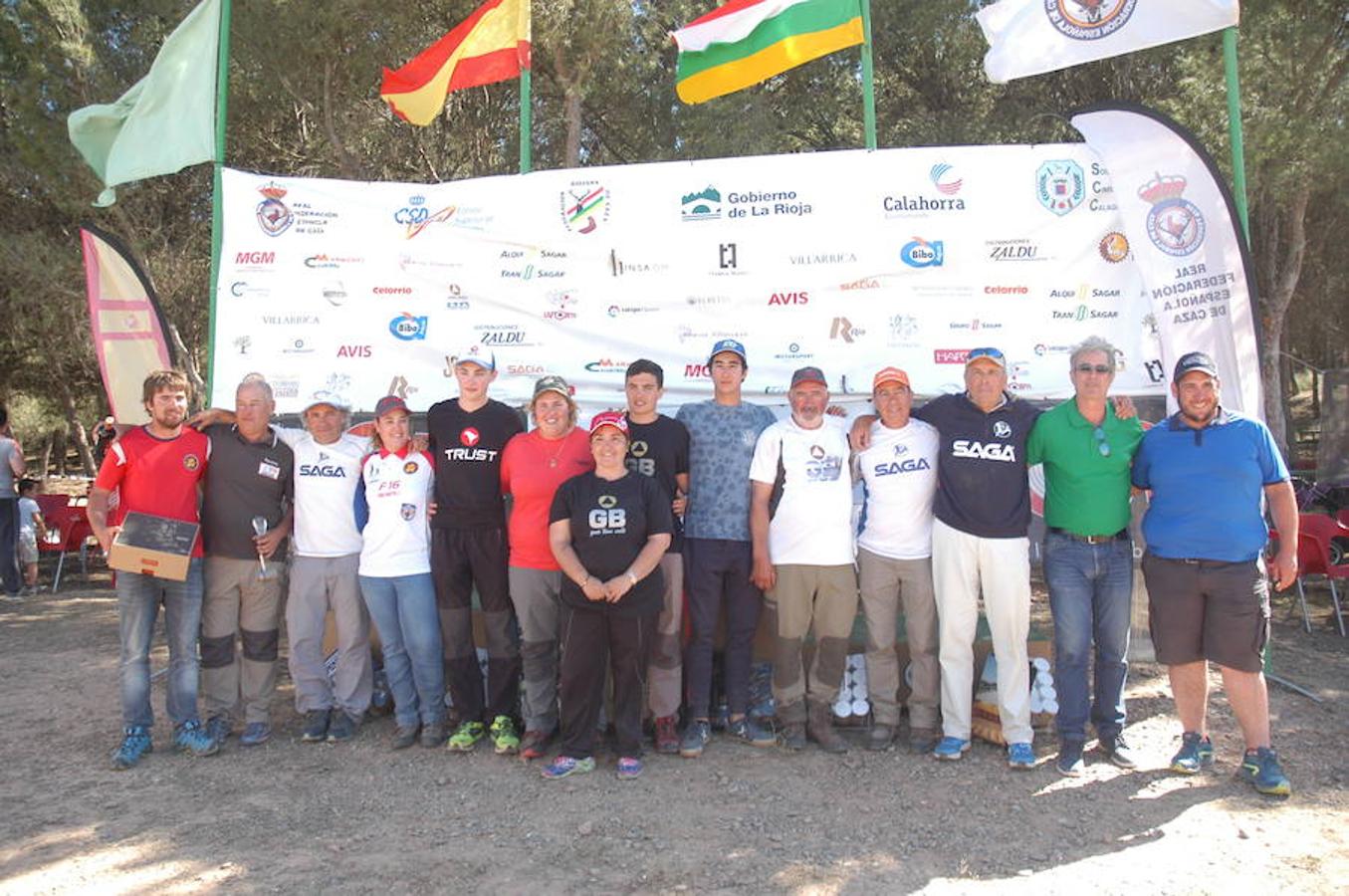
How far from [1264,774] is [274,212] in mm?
6406

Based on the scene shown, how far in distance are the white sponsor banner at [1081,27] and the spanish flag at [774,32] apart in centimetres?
84

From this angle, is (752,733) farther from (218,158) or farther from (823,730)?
(218,158)

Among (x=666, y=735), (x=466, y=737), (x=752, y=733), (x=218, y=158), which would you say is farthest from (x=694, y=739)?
(x=218, y=158)

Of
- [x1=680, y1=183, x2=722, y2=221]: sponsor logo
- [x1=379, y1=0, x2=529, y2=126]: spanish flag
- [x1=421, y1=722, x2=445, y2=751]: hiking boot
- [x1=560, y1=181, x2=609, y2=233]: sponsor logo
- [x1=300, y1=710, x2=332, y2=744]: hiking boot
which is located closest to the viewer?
[x1=421, y1=722, x2=445, y2=751]: hiking boot

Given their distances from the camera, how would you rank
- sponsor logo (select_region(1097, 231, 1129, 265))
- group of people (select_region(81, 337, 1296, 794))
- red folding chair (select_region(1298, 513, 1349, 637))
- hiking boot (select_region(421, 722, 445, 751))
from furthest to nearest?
red folding chair (select_region(1298, 513, 1349, 637))
sponsor logo (select_region(1097, 231, 1129, 265))
hiking boot (select_region(421, 722, 445, 751))
group of people (select_region(81, 337, 1296, 794))

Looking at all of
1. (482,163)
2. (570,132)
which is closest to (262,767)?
(570,132)

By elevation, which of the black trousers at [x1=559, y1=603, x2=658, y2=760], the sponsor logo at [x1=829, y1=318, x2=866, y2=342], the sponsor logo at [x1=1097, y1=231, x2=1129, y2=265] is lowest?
the black trousers at [x1=559, y1=603, x2=658, y2=760]

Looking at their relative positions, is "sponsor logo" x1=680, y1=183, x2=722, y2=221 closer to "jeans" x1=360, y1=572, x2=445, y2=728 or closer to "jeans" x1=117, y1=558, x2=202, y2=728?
Result: "jeans" x1=360, y1=572, x2=445, y2=728

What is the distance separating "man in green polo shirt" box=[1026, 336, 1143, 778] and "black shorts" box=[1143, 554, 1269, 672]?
194 mm

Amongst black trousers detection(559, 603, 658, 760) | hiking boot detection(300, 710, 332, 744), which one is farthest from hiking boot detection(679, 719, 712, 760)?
hiking boot detection(300, 710, 332, 744)

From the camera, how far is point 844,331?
19.2 ft

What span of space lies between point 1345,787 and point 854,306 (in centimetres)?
344

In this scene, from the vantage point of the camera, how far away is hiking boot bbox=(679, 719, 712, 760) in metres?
4.59

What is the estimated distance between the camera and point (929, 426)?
15.2ft
